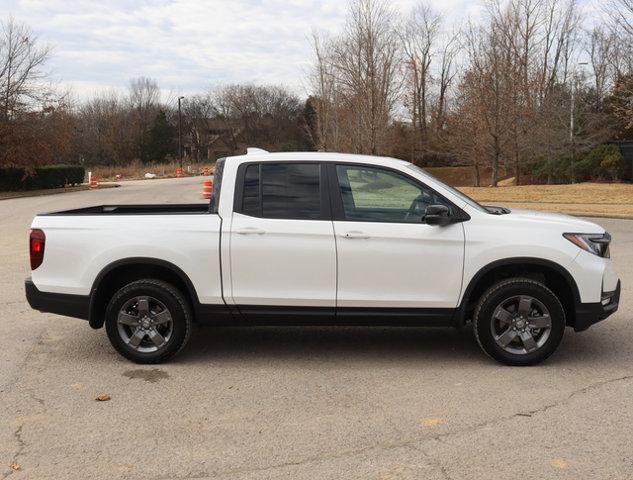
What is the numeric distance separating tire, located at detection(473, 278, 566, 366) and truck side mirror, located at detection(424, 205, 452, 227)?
0.70 m

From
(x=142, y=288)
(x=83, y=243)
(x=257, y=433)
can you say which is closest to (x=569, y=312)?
(x=257, y=433)

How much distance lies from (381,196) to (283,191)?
2.83ft

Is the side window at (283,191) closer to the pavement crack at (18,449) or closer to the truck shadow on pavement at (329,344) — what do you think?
the truck shadow on pavement at (329,344)

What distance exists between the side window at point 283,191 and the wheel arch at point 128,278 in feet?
2.65

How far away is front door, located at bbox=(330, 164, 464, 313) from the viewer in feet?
16.5

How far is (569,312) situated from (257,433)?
9.73 feet

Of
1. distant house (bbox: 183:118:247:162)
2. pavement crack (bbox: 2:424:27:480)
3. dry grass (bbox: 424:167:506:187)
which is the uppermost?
distant house (bbox: 183:118:247:162)

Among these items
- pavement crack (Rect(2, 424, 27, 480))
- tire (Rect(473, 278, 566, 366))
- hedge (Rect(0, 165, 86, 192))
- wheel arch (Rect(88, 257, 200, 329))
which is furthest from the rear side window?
hedge (Rect(0, 165, 86, 192))

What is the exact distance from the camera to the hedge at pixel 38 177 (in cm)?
3631

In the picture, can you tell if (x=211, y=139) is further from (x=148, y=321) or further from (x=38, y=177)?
(x=148, y=321)

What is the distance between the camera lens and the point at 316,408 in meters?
4.33

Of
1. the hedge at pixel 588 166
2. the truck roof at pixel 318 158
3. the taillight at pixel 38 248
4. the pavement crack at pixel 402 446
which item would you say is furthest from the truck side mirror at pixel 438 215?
the hedge at pixel 588 166

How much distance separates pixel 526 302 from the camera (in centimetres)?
504

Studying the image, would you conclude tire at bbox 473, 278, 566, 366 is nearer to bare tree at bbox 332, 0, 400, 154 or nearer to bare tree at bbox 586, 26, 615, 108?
bare tree at bbox 332, 0, 400, 154
